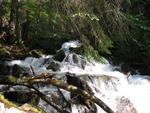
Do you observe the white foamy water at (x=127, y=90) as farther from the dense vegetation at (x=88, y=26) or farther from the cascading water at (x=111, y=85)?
the dense vegetation at (x=88, y=26)

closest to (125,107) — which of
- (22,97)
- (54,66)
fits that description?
(22,97)

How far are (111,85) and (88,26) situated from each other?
3.59m

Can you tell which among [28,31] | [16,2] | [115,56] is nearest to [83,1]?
[16,2]

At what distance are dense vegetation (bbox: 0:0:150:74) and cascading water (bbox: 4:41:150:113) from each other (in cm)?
80

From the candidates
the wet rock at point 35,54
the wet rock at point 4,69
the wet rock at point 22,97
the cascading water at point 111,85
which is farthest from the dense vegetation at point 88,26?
the wet rock at point 4,69

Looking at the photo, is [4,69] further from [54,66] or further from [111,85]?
[111,85]

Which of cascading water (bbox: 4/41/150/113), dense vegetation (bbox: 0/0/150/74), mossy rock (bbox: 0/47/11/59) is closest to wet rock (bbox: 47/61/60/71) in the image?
cascading water (bbox: 4/41/150/113)

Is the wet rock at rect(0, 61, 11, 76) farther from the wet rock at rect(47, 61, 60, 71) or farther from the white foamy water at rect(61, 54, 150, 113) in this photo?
the white foamy water at rect(61, 54, 150, 113)

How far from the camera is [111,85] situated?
845cm

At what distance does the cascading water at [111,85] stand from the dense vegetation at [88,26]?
0.80 m

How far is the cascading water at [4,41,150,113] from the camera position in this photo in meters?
7.46

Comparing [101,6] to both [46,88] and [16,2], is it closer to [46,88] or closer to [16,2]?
[46,88]

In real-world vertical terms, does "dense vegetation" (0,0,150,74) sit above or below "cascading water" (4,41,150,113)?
above

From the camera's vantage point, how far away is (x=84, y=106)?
6.59 metres
